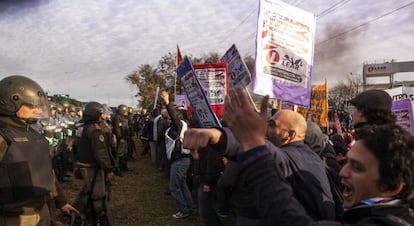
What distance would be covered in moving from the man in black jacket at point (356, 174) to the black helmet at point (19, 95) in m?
2.62

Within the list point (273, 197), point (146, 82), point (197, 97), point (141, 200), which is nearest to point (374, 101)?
point (197, 97)

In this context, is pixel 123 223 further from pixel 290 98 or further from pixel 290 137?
pixel 290 137

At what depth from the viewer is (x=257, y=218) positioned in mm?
3363

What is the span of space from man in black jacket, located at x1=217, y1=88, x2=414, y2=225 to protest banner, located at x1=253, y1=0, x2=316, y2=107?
2.07 meters

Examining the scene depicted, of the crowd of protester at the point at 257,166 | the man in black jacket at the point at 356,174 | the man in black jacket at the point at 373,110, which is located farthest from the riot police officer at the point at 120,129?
the man in black jacket at the point at 356,174

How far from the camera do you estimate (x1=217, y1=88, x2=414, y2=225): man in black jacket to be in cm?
152

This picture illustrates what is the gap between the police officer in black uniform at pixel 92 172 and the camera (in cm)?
617

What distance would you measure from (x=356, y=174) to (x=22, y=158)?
267 cm

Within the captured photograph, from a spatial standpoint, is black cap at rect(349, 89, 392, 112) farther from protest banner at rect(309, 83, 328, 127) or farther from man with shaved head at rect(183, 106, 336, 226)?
protest banner at rect(309, 83, 328, 127)

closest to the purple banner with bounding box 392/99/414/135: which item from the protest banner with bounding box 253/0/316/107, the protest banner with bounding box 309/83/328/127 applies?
the protest banner with bounding box 253/0/316/107

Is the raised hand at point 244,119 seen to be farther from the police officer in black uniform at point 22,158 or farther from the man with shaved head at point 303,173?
the police officer in black uniform at point 22,158

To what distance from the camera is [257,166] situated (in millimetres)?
1521

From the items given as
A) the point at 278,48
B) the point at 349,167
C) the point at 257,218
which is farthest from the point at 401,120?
the point at 349,167

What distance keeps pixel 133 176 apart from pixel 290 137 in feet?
34.0
